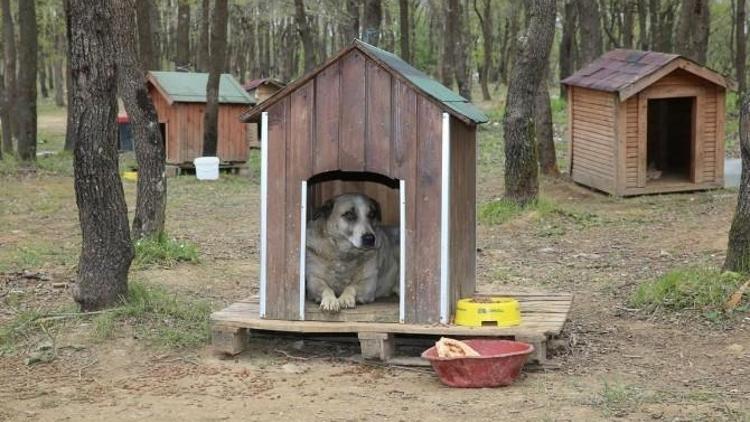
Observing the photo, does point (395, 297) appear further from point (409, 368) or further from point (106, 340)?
point (106, 340)

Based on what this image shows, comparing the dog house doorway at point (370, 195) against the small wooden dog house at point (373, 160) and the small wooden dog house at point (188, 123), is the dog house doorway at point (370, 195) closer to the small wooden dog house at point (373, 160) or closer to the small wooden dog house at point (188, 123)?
the small wooden dog house at point (373, 160)

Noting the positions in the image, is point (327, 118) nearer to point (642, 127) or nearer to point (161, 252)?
point (161, 252)

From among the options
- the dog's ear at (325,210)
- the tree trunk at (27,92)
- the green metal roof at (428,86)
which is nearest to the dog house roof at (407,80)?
the green metal roof at (428,86)

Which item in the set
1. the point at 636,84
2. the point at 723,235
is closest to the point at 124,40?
the point at 723,235

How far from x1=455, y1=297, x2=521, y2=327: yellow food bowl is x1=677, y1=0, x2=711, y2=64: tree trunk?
14544 millimetres

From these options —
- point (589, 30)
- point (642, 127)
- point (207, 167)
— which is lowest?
point (207, 167)

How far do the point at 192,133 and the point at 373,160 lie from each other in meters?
14.6

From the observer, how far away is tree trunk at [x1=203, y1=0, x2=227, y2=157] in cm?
2064

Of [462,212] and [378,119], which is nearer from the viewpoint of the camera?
[378,119]

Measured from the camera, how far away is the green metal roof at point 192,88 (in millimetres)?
21578

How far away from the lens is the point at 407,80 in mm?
7324

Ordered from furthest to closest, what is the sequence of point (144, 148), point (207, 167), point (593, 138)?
point (207, 167), point (593, 138), point (144, 148)

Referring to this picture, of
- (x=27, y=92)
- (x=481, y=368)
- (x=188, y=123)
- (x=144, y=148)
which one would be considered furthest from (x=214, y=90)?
(x=481, y=368)

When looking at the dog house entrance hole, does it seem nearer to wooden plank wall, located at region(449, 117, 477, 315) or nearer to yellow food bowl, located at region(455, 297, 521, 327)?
wooden plank wall, located at region(449, 117, 477, 315)
